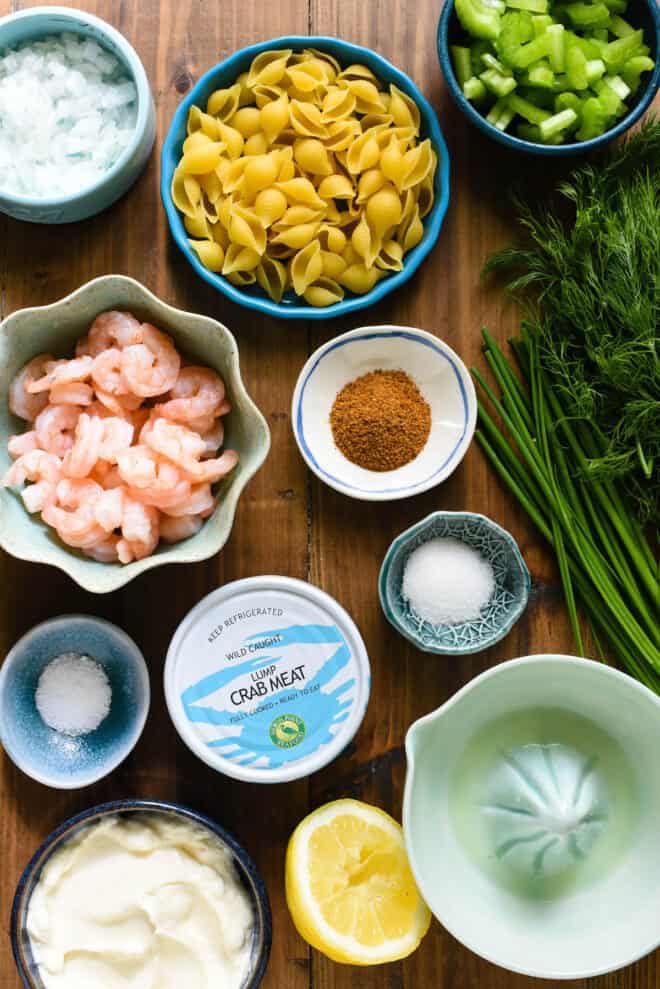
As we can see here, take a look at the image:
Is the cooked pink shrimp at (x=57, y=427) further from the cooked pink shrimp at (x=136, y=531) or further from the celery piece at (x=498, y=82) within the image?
the celery piece at (x=498, y=82)

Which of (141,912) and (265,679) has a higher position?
(265,679)

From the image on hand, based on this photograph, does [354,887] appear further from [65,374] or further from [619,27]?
[619,27]

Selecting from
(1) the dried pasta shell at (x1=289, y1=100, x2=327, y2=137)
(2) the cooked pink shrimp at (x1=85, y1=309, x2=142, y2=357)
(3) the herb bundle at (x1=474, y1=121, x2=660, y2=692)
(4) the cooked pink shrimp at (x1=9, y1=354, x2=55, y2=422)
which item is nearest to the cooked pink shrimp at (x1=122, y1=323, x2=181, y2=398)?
(2) the cooked pink shrimp at (x1=85, y1=309, x2=142, y2=357)

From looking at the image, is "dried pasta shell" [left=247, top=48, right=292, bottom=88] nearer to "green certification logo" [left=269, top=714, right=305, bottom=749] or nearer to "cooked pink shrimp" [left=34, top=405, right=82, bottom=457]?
"cooked pink shrimp" [left=34, top=405, right=82, bottom=457]

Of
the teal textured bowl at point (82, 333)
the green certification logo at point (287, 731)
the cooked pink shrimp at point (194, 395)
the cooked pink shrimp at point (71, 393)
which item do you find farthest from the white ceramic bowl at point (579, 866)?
the cooked pink shrimp at point (71, 393)

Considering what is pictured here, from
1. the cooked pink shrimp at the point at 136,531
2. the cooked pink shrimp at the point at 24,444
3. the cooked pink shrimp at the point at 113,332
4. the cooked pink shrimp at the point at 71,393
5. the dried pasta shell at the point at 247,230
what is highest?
the dried pasta shell at the point at 247,230

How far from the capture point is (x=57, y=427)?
134 centimetres

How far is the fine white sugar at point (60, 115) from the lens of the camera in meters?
1.41

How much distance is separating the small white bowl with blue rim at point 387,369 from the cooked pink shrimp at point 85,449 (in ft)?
1.01

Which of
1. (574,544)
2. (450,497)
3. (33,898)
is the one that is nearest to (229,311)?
(450,497)

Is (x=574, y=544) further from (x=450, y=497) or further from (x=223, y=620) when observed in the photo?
(x=223, y=620)

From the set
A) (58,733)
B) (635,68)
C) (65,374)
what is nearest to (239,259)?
(65,374)

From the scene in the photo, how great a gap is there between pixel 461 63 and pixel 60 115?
1.90 feet

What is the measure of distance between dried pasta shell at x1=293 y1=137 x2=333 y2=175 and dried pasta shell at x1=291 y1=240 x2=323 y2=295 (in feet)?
0.34
